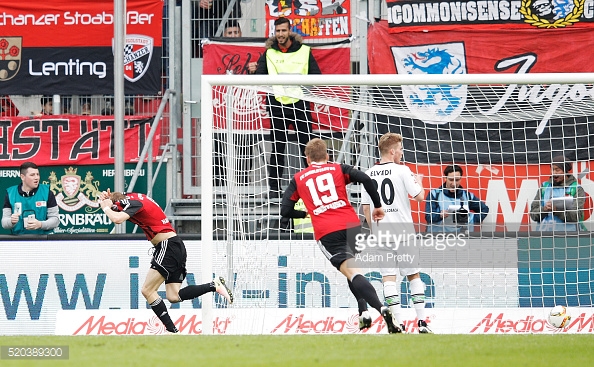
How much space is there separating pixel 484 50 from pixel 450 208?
8.75 feet

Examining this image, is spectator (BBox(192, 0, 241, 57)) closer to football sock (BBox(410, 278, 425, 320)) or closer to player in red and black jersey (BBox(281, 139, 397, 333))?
player in red and black jersey (BBox(281, 139, 397, 333))

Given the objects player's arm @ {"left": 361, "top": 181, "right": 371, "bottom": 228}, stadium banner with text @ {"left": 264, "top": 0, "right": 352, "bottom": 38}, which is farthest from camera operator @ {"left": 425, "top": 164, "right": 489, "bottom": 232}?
stadium banner with text @ {"left": 264, "top": 0, "right": 352, "bottom": 38}

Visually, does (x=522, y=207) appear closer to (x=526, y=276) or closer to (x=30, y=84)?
(x=526, y=276)

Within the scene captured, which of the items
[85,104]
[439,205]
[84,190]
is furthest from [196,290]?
[85,104]

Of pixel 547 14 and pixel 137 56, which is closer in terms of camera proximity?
pixel 547 14

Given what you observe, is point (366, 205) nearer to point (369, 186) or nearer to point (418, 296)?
point (369, 186)

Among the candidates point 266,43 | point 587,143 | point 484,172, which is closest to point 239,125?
point 266,43

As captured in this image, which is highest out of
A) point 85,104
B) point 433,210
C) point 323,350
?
point 85,104

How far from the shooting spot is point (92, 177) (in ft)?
48.6

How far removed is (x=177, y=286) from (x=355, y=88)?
3387mm

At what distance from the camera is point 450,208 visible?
1259 centimetres

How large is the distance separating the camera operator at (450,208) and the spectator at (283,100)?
1669 millimetres

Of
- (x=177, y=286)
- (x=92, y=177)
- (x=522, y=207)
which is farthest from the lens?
(x=92, y=177)

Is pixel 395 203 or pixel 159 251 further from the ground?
pixel 395 203
